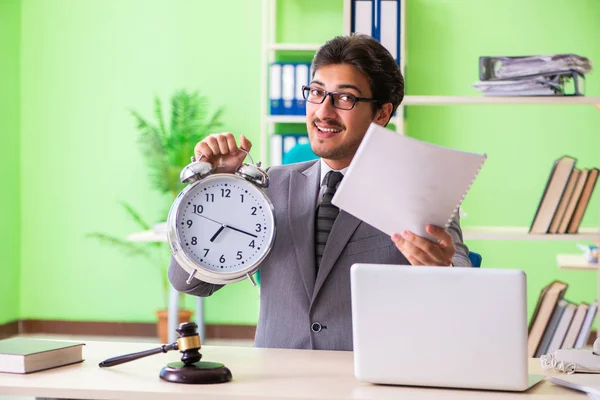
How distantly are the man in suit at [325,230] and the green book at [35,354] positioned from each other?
0.37 m

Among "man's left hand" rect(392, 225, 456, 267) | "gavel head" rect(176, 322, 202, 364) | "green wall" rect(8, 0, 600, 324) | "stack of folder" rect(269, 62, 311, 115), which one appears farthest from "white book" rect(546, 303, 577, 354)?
"gavel head" rect(176, 322, 202, 364)

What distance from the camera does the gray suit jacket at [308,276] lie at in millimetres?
2068

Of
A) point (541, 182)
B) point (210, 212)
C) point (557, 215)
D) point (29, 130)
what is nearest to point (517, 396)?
point (210, 212)

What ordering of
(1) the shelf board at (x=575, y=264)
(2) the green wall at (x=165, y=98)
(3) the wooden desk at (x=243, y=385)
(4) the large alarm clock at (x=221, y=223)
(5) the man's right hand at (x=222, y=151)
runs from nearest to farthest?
(3) the wooden desk at (x=243, y=385) → (4) the large alarm clock at (x=221, y=223) → (5) the man's right hand at (x=222, y=151) → (1) the shelf board at (x=575, y=264) → (2) the green wall at (x=165, y=98)

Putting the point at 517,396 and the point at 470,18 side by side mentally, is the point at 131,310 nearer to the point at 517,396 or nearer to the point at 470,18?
the point at 470,18

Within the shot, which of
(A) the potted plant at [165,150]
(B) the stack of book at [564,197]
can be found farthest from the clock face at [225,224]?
(A) the potted plant at [165,150]

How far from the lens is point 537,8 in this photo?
16.9 ft

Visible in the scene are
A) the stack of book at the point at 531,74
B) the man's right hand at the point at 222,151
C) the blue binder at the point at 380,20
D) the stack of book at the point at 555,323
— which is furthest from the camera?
the blue binder at the point at 380,20

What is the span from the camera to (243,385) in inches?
59.2

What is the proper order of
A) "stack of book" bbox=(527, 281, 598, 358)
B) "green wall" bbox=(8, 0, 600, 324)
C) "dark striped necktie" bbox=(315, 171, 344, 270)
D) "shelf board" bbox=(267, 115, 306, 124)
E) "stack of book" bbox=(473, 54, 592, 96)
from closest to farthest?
"dark striped necktie" bbox=(315, 171, 344, 270), "stack of book" bbox=(473, 54, 592, 96), "stack of book" bbox=(527, 281, 598, 358), "shelf board" bbox=(267, 115, 306, 124), "green wall" bbox=(8, 0, 600, 324)

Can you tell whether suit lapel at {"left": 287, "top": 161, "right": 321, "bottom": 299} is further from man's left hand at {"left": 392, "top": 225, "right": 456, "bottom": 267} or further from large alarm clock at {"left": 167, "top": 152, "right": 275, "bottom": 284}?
man's left hand at {"left": 392, "top": 225, "right": 456, "bottom": 267}

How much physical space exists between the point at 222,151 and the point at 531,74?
6.63 ft

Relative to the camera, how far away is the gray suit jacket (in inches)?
81.4

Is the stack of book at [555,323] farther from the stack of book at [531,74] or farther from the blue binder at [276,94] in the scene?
the blue binder at [276,94]
